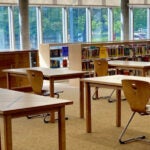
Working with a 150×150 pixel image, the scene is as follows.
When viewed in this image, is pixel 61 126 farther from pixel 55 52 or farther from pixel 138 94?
pixel 55 52

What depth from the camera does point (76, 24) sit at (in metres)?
11.9

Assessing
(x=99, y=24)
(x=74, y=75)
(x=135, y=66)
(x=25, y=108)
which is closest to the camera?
(x=25, y=108)

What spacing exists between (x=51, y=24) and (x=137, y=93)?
752 cm

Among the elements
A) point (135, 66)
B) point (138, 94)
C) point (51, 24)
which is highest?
point (51, 24)

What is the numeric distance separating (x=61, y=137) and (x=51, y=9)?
8235mm

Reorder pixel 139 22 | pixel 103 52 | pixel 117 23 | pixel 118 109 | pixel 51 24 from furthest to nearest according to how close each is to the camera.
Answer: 1. pixel 139 22
2. pixel 117 23
3. pixel 51 24
4. pixel 103 52
5. pixel 118 109

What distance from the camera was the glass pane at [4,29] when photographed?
10414 millimetres

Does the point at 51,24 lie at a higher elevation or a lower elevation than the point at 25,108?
higher

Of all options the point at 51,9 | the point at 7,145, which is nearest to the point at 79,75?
the point at 7,145

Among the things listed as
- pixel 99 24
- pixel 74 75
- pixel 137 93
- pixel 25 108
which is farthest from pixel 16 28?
pixel 25 108

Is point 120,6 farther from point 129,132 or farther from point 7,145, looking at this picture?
point 7,145

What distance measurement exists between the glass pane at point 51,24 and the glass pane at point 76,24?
0.35 metres

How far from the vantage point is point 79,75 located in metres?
5.97

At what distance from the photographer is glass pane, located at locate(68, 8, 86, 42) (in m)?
11.7
